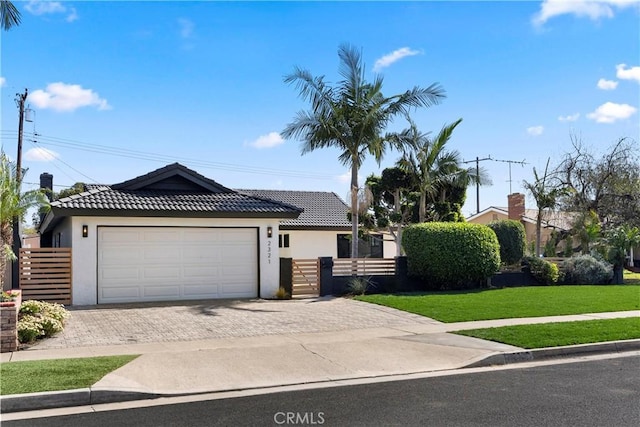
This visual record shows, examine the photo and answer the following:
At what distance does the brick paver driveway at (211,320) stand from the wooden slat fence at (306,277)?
1.70 metres

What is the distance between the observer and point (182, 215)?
649 inches

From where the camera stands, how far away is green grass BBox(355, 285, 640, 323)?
13.8m

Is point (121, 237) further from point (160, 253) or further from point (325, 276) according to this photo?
point (325, 276)

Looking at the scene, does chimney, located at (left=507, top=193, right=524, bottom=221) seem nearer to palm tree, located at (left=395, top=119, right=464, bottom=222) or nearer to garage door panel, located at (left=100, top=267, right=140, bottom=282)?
palm tree, located at (left=395, top=119, right=464, bottom=222)

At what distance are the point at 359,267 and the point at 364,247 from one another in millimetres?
11374

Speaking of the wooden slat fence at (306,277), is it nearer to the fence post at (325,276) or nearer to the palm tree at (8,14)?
the fence post at (325,276)

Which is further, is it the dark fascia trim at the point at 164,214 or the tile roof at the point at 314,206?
the tile roof at the point at 314,206

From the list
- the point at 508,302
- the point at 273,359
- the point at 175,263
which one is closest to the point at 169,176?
the point at 175,263

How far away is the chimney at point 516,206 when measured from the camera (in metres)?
35.2

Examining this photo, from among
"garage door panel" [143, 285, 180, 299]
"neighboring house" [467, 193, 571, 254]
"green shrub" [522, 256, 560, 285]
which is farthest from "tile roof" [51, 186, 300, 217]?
"neighboring house" [467, 193, 571, 254]

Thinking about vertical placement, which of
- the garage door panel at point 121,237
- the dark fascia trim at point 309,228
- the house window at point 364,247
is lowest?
the house window at point 364,247

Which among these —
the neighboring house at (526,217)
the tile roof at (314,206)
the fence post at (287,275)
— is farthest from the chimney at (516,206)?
the fence post at (287,275)

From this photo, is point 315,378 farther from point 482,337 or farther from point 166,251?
point 166,251

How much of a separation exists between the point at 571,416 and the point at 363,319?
7.44 metres
